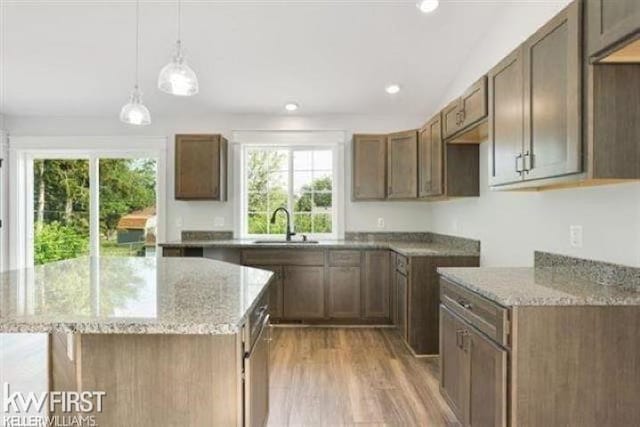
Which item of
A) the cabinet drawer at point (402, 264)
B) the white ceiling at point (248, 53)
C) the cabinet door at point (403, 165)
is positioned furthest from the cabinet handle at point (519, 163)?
the cabinet door at point (403, 165)

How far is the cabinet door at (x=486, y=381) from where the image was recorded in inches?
68.3

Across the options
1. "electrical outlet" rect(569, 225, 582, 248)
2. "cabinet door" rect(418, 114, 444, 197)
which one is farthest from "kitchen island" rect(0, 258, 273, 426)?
"cabinet door" rect(418, 114, 444, 197)

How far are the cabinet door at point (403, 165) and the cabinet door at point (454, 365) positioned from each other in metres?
2.00

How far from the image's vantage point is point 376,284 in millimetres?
4312

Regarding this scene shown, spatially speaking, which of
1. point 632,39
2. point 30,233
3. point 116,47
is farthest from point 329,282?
point 30,233

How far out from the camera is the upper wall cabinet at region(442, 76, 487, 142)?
2645mm

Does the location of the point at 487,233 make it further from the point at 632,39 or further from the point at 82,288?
the point at 82,288

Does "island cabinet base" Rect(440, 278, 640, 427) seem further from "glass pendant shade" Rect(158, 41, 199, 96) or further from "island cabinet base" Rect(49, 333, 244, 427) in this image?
"glass pendant shade" Rect(158, 41, 199, 96)

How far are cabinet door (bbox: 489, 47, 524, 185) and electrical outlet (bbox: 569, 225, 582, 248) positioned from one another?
0.43 m

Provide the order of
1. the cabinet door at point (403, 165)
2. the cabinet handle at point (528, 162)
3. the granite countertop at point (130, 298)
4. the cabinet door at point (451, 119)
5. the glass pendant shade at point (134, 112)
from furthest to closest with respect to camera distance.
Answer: the cabinet door at point (403, 165) < the cabinet door at point (451, 119) < the glass pendant shade at point (134, 112) < the cabinet handle at point (528, 162) < the granite countertop at point (130, 298)

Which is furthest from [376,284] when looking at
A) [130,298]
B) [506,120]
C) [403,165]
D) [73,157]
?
[73,157]

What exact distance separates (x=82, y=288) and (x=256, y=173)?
3.32 metres

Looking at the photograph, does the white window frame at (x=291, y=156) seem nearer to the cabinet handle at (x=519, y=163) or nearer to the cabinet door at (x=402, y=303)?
the cabinet door at (x=402, y=303)

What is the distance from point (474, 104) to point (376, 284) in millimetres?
2191
